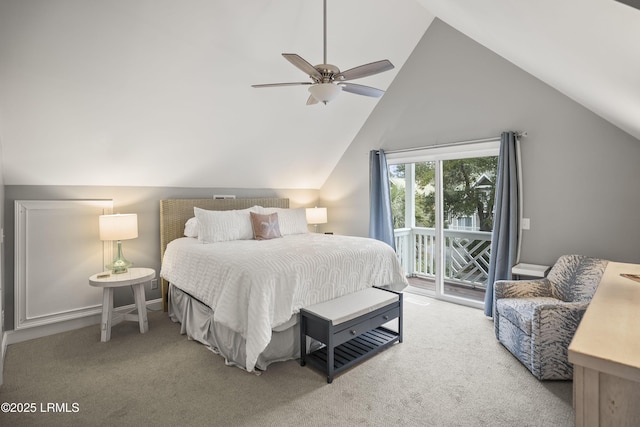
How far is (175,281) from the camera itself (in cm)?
348

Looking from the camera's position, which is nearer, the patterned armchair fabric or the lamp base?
the patterned armchair fabric

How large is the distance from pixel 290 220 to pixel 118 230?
6.73 feet

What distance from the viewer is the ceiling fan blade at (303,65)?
2.39 meters

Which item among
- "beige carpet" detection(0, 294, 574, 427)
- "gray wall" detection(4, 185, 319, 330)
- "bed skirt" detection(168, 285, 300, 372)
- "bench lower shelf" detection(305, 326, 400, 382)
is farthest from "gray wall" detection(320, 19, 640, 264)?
"gray wall" detection(4, 185, 319, 330)

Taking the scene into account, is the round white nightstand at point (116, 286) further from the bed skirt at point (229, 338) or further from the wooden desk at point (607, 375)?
the wooden desk at point (607, 375)

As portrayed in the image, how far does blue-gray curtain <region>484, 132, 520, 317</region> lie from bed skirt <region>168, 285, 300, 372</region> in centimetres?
241

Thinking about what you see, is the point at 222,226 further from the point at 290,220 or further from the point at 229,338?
the point at 229,338

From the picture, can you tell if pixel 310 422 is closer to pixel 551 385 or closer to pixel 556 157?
pixel 551 385

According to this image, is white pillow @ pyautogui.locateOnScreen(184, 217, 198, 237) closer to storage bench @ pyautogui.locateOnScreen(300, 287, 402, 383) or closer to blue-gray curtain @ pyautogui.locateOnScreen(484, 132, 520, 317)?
storage bench @ pyautogui.locateOnScreen(300, 287, 402, 383)

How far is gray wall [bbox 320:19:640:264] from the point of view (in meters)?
3.14

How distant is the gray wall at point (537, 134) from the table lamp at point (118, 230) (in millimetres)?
3518

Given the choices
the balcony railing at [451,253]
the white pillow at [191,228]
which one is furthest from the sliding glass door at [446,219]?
the white pillow at [191,228]

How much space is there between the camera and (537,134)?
358 centimetres

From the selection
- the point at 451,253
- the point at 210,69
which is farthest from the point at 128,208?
the point at 451,253
